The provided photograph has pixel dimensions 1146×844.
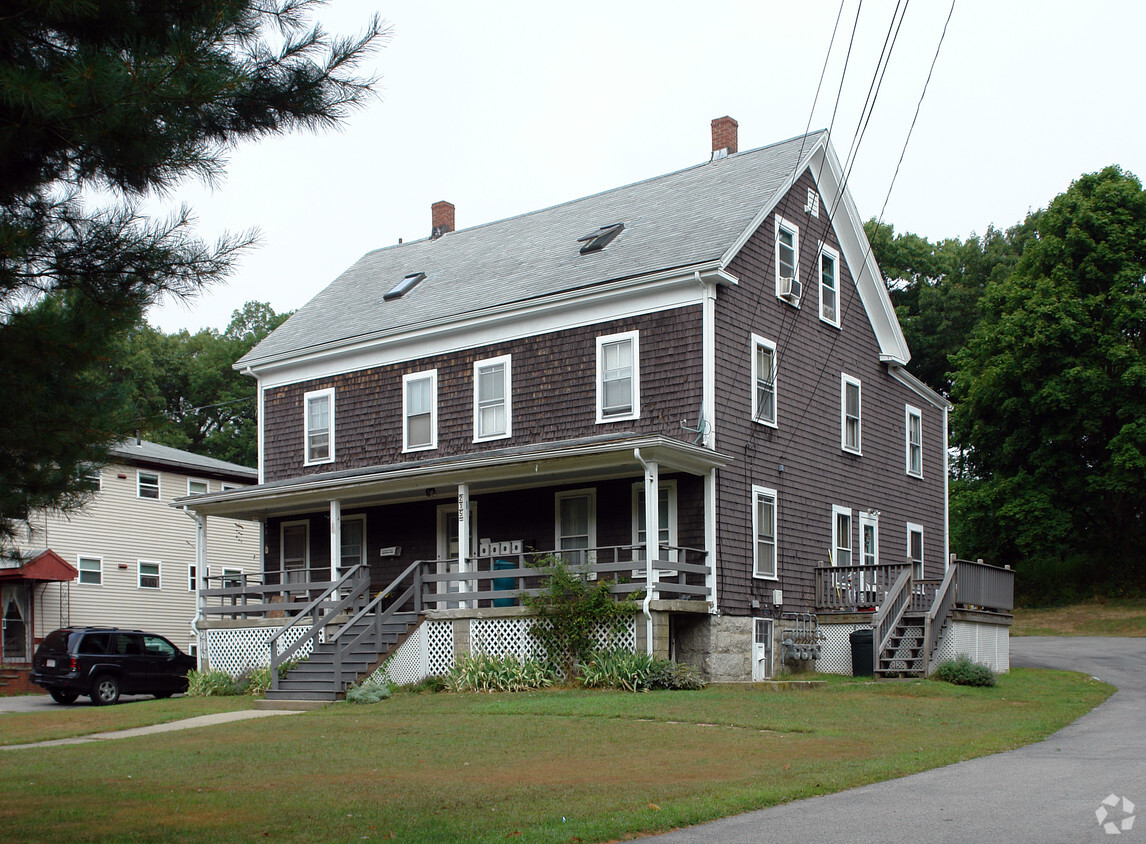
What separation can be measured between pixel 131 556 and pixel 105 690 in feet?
41.9

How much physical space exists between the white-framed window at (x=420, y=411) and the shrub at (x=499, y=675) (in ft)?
20.3

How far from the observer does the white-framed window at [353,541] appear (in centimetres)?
2661

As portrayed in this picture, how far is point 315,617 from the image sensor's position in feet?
78.3

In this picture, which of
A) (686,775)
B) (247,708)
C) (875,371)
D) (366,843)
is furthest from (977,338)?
(366,843)

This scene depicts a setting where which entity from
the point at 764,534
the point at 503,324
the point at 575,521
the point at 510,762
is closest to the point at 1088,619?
the point at 764,534

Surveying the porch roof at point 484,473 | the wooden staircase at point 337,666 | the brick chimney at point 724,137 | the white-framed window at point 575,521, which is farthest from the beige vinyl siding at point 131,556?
the brick chimney at point 724,137

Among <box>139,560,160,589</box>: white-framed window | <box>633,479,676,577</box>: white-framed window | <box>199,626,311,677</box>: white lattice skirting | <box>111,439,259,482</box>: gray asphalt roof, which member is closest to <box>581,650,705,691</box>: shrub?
<box>633,479,676,577</box>: white-framed window

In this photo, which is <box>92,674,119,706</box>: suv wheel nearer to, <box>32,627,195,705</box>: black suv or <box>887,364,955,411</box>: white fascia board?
<box>32,627,195,705</box>: black suv

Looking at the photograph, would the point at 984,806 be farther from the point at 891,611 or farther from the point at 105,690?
the point at 105,690

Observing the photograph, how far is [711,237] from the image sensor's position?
22.8 m

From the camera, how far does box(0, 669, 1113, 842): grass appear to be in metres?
8.79

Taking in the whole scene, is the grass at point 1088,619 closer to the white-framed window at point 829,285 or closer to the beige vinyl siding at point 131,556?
the white-framed window at point 829,285

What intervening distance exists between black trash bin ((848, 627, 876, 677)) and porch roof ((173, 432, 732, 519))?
4120 millimetres

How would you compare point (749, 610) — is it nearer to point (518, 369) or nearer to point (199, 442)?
point (518, 369)
